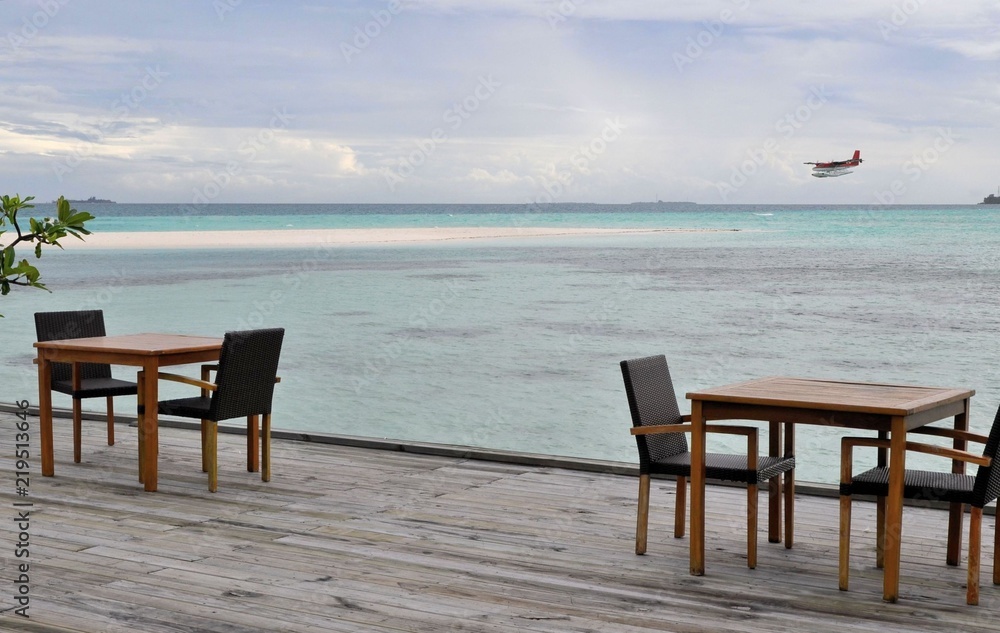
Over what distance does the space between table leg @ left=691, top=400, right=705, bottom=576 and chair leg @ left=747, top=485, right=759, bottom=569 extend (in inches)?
6.5

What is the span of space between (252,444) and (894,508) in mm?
3189

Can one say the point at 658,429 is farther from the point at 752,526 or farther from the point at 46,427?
the point at 46,427

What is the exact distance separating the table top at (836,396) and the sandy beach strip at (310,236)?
Result: 34438mm

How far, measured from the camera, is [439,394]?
9.97 metres

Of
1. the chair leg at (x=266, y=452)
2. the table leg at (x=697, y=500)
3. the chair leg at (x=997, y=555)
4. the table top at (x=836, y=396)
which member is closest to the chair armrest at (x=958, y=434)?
the table top at (x=836, y=396)

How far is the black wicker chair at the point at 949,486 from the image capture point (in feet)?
11.0

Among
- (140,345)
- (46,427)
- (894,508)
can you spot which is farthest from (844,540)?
(46,427)

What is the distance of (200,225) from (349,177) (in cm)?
3603

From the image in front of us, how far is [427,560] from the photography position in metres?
3.85

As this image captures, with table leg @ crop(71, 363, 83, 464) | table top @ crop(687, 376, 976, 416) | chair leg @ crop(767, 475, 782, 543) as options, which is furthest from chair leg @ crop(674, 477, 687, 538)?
table leg @ crop(71, 363, 83, 464)

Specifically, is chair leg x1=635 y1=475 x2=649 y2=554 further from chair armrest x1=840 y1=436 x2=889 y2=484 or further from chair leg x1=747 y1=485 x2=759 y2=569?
chair armrest x1=840 y1=436 x2=889 y2=484

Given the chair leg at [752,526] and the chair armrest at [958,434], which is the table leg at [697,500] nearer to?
the chair leg at [752,526]

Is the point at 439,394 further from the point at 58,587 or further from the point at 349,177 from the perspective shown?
the point at 349,177

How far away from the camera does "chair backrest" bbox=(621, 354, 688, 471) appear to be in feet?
12.8
